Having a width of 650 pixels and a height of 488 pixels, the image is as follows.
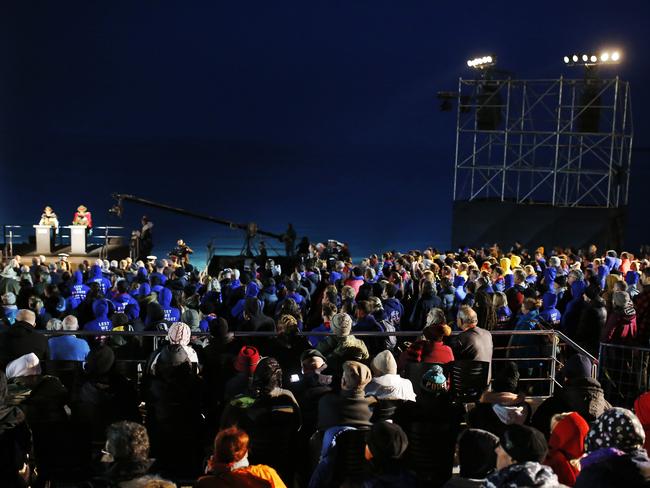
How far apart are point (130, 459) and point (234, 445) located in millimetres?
531

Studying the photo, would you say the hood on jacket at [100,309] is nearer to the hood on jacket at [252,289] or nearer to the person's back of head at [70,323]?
the person's back of head at [70,323]

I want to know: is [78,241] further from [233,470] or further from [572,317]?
[233,470]

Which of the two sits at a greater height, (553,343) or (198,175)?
(198,175)

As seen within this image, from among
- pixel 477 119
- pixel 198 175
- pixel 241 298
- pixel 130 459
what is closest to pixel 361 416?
pixel 130 459

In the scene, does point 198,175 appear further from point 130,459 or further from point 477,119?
point 130,459

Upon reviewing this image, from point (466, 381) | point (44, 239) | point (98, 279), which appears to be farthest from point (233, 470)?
point (44, 239)

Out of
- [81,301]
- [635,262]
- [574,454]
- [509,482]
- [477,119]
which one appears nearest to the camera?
[509,482]

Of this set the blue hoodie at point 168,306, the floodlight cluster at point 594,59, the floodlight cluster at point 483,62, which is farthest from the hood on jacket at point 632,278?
the floodlight cluster at point 483,62

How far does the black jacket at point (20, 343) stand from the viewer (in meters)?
5.77

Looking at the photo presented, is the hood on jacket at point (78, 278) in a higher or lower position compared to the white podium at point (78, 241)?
lower

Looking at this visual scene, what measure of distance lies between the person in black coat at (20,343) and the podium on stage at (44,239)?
13828 mm

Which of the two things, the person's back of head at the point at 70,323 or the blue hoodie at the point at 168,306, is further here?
the blue hoodie at the point at 168,306

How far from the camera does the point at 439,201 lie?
206 ft

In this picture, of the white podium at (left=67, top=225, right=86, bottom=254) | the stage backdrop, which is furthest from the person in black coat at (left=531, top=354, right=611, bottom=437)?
the white podium at (left=67, top=225, right=86, bottom=254)
